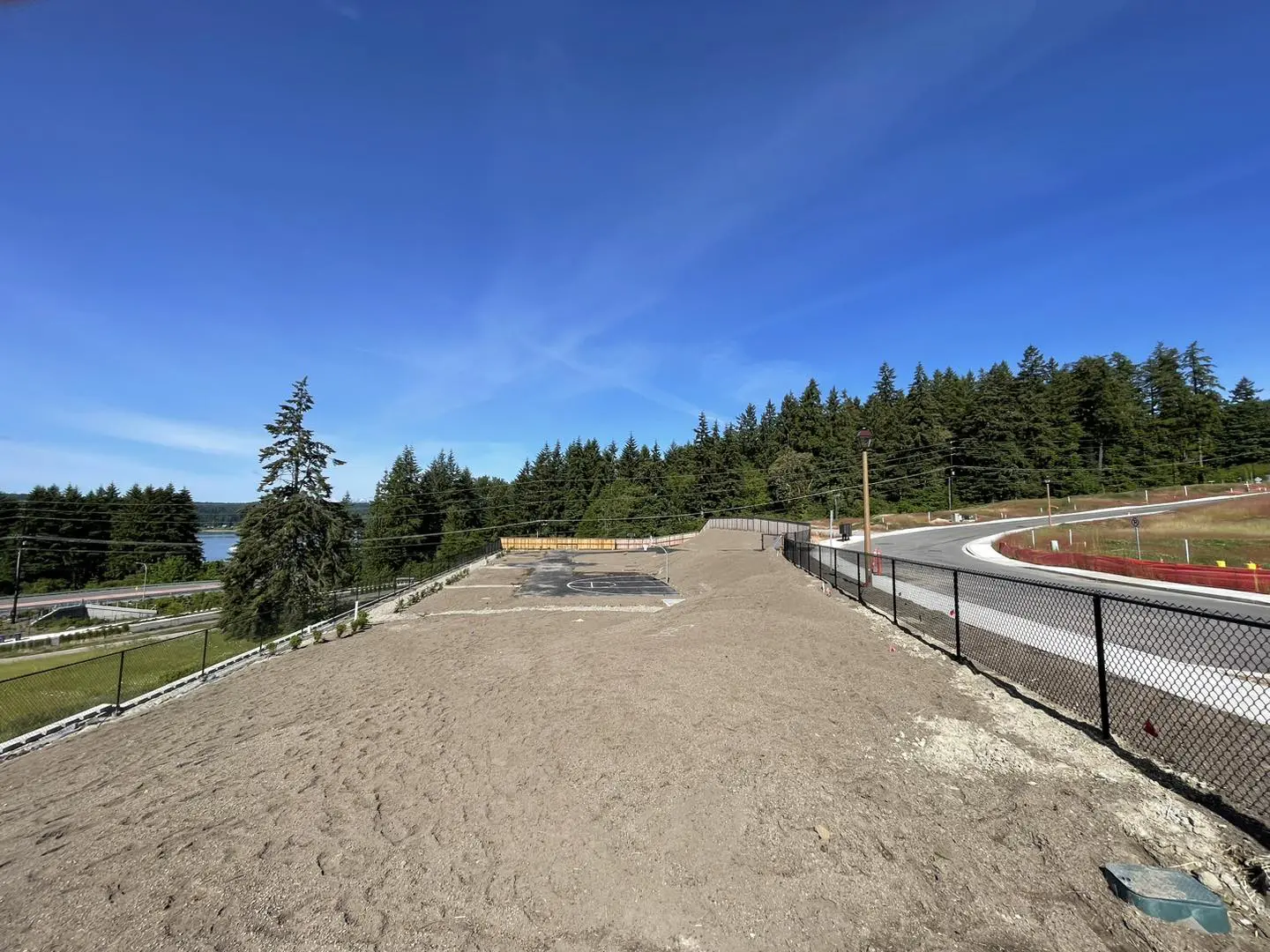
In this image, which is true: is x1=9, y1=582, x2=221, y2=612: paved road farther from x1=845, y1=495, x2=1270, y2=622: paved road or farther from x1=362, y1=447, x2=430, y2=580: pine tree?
x1=845, y1=495, x2=1270, y2=622: paved road

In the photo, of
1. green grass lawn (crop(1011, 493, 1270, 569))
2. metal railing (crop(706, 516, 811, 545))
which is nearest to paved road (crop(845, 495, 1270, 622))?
metal railing (crop(706, 516, 811, 545))

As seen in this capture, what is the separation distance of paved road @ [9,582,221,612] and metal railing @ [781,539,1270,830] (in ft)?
244

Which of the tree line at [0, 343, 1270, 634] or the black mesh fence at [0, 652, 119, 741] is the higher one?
the tree line at [0, 343, 1270, 634]

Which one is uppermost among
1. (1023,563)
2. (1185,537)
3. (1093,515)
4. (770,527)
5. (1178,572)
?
(1093,515)

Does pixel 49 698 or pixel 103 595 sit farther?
pixel 103 595

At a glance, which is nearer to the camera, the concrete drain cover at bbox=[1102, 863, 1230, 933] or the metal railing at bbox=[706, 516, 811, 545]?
the concrete drain cover at bbox=[1102, 863, 1230, 933]

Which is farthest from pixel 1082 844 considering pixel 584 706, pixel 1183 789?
pixel 584 706

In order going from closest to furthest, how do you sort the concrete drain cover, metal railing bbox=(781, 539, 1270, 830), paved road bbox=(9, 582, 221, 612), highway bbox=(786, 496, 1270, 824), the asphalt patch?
the concrete drain cover → metal railing bbox=(781, 539, 1270, 830) → highway bbox=(786, 496, 1270, 824) → the asphalt patch → paved road bbox=(9, 582, 221, 612)

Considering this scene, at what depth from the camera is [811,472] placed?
7850cm

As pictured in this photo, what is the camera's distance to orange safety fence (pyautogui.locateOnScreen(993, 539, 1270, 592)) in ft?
49.2

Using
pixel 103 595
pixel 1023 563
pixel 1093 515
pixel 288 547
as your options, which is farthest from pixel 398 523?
pixel 1093 515

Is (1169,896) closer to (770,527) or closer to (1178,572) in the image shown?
(1178,572)

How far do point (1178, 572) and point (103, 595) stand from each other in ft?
315

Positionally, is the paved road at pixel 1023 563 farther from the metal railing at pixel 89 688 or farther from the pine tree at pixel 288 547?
the pine tree at pixel 288 547
